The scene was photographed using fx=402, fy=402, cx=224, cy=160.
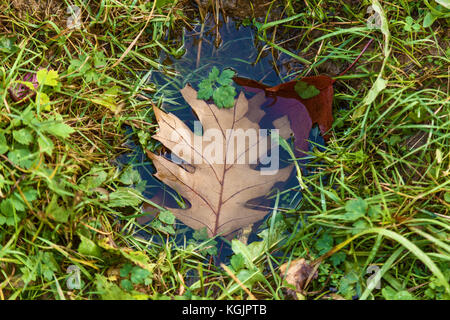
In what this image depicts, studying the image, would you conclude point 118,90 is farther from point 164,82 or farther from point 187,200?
point 187,200

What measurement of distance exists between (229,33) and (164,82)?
526mm

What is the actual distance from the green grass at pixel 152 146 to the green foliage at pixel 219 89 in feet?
0.99

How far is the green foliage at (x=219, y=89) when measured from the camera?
2.39 m

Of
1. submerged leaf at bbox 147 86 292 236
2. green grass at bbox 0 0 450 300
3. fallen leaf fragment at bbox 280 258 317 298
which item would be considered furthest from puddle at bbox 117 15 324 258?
fallen leaf fragment at bbox 280 258 317 298

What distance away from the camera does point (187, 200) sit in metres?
2.39

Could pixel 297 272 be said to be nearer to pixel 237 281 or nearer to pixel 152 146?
pixel 237 281

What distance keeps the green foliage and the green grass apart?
0.99ft

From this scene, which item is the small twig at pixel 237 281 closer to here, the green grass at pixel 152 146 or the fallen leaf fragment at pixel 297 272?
the green grass at pixel 152 146

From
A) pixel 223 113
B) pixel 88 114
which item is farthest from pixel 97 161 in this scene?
pixel 223 113

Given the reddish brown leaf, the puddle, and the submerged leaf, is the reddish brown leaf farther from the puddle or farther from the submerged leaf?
the submerged leaf

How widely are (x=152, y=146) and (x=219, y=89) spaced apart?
0.53m

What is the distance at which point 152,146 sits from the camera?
2445 mm

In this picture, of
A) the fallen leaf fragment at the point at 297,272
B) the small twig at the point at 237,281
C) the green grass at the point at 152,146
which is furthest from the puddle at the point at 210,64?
the small twig at the point at 237,281

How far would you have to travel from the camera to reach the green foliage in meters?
2.39
